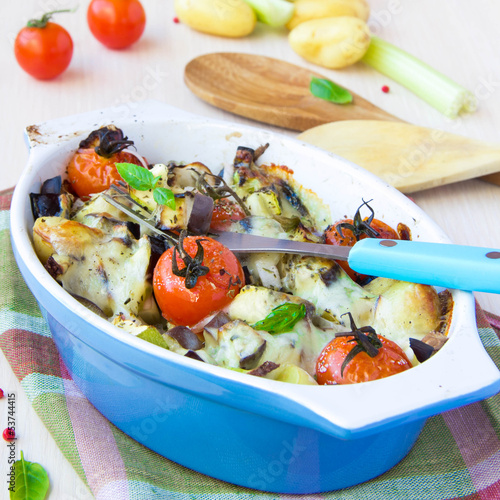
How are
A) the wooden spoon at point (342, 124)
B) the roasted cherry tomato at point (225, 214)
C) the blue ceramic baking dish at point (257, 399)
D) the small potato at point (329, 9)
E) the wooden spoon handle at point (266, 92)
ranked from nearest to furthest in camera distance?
1. the blue ceramic baking dish at point (257, 399)
2. the roasted cherry tomato at point (225, 214)
3. the wooden spoon at point (342, 124)
4. the wooden spoon handle at point (266, 92)
5. the small potato at point (329, 9)

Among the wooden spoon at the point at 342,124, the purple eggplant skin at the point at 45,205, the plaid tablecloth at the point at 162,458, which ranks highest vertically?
the purple eggplant skin at the point at 45,205

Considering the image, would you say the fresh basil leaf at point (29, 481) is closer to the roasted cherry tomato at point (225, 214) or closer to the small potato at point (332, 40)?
the roasted cherry tomato at point (225, 214)

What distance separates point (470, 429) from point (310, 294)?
0.50 metres

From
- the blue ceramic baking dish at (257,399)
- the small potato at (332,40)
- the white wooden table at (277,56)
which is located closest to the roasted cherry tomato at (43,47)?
the white wooden table at (277,56)

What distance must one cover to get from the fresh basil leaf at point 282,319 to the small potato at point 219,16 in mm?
2083

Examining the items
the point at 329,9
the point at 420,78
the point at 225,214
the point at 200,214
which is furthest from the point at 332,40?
the point at 200,214

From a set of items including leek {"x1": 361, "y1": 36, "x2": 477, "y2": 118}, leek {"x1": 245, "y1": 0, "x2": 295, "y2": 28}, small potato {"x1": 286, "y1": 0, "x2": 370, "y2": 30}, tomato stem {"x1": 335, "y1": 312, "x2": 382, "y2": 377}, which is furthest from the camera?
leek {"x1": 245, "y1": 0, "x2": 295, "y2": 28}

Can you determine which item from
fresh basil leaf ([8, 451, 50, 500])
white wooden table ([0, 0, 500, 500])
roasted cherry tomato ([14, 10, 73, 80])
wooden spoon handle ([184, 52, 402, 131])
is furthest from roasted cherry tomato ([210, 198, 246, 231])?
roasted cherry tomato ([14, 10, 73, 80])

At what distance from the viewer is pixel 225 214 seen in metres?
1.67

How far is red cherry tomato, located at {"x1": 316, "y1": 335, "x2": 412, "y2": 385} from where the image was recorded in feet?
4.03

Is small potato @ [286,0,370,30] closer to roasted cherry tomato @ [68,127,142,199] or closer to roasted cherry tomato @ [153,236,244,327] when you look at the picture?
roasted cherry tomato @ [68,127,142,199]

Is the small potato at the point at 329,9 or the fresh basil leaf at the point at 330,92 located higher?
the small potato at the point at 329,9

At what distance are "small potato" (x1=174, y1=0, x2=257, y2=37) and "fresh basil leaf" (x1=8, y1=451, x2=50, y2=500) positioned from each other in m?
2.29

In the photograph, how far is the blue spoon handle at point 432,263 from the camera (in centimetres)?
124
